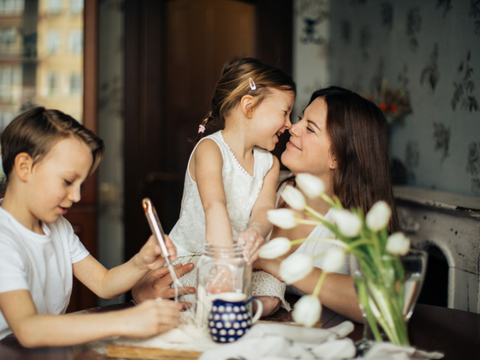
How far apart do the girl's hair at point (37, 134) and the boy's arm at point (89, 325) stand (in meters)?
0.33

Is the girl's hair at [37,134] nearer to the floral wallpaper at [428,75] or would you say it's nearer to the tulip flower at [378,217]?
the tulip flower at [378,217]

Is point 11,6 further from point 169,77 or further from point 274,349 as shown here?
point 274,349

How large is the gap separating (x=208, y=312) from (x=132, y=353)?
0.17m

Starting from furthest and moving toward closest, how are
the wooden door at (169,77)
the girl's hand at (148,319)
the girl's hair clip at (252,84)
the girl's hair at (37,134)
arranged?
the wooden door at (169,77), the girl's hair clip at (252,84), the girl's hair at (37,134), the girl's hand at (148,319)

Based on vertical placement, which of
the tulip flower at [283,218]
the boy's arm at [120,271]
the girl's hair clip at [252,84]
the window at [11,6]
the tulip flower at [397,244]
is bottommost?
the boy's arm at [120,271]

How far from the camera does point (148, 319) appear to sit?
861 mm

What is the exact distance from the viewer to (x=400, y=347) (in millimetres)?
764

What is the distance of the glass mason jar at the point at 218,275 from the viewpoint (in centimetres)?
94

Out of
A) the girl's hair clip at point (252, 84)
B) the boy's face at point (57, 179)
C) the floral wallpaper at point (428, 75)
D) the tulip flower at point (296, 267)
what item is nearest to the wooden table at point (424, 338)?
the boy's face at point (57, 179)

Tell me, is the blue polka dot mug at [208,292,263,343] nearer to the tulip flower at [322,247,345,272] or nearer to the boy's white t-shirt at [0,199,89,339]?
the tulip flower at [322,247,345,272]

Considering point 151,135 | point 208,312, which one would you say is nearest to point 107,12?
point 151,135

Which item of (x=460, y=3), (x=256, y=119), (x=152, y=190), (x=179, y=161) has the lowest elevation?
(x=152, y=190)

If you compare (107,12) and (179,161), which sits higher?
(107,12)

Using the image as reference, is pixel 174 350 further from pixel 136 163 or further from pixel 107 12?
pixel 107 12
